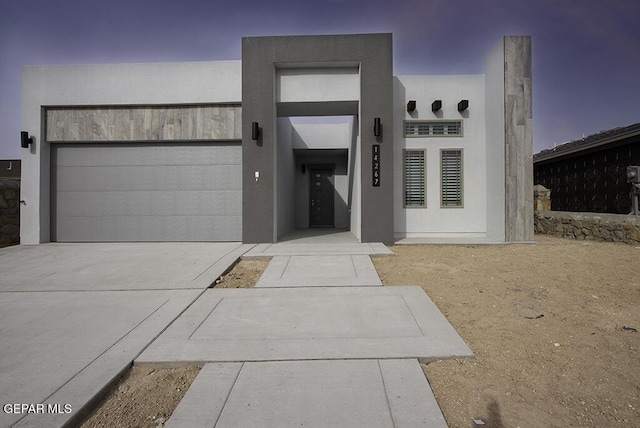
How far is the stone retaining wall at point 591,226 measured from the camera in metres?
6.93

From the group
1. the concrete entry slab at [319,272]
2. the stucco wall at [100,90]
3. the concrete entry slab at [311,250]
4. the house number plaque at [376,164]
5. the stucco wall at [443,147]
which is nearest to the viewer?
the concrete entry slab at [319,272]

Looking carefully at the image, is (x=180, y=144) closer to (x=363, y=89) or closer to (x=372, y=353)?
(x=363, y=89)

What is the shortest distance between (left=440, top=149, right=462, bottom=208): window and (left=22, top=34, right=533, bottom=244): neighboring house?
3cm

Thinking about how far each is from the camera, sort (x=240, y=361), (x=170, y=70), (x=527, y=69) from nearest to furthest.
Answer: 1. (x=240, y=361)
2. (x=527, y=69)
3. (x=170, y=70)

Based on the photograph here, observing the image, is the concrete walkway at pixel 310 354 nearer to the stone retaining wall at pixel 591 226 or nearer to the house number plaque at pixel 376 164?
the house number plaque at pixel 376 164

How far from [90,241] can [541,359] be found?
10.1 metres

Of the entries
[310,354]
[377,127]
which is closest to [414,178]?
[377,127]

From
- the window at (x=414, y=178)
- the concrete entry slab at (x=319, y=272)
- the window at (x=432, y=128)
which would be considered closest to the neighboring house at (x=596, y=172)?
the window at (x=432, y=128)

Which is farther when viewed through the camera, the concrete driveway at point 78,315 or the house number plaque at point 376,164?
the house number plaque at point 376,164

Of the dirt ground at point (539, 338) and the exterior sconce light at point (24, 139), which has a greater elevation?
the exterior sconce light at point (24, 139)

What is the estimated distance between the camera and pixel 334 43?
7637 mm

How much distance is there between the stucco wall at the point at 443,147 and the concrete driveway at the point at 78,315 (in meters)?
5.02

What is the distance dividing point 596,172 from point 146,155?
56.4 feet

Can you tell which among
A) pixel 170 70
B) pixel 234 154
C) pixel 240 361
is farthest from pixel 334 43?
pixel 240 361
